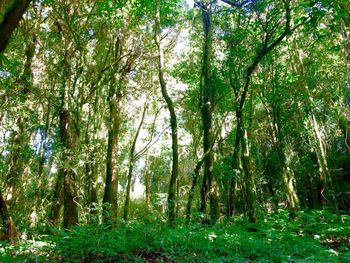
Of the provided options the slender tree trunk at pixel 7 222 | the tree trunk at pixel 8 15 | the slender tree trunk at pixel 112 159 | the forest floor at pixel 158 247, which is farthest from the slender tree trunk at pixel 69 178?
the tree trunk at pixel 8 15

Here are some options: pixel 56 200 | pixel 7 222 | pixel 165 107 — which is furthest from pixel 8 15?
pixel 165 107

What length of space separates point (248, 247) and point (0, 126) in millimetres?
9093

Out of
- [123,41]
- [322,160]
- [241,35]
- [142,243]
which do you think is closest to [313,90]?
[322,160]

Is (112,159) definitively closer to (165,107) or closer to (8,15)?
(165,107)

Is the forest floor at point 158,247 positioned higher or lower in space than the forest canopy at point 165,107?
lower

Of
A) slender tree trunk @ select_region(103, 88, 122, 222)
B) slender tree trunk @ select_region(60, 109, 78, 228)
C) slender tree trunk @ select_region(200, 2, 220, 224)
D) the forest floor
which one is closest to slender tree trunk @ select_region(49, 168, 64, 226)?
Result: slender tree trunk @ select_region(60, 109, 78, 228)

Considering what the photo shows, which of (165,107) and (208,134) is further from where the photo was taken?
(165,107)

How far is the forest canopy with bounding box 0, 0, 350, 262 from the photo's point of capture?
7.04 metres

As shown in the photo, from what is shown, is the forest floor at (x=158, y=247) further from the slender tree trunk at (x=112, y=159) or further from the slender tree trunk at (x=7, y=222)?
the slender tree trunk at (x=112, y=159)

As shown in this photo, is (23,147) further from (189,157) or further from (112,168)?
(189,157)

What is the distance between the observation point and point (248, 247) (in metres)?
6.09

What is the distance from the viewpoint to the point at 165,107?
12.1m

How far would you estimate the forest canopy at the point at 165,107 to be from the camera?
704 cm

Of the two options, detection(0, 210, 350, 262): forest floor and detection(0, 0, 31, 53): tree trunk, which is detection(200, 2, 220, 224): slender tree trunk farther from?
detection(0, 0, 31, 53): tree trunk
